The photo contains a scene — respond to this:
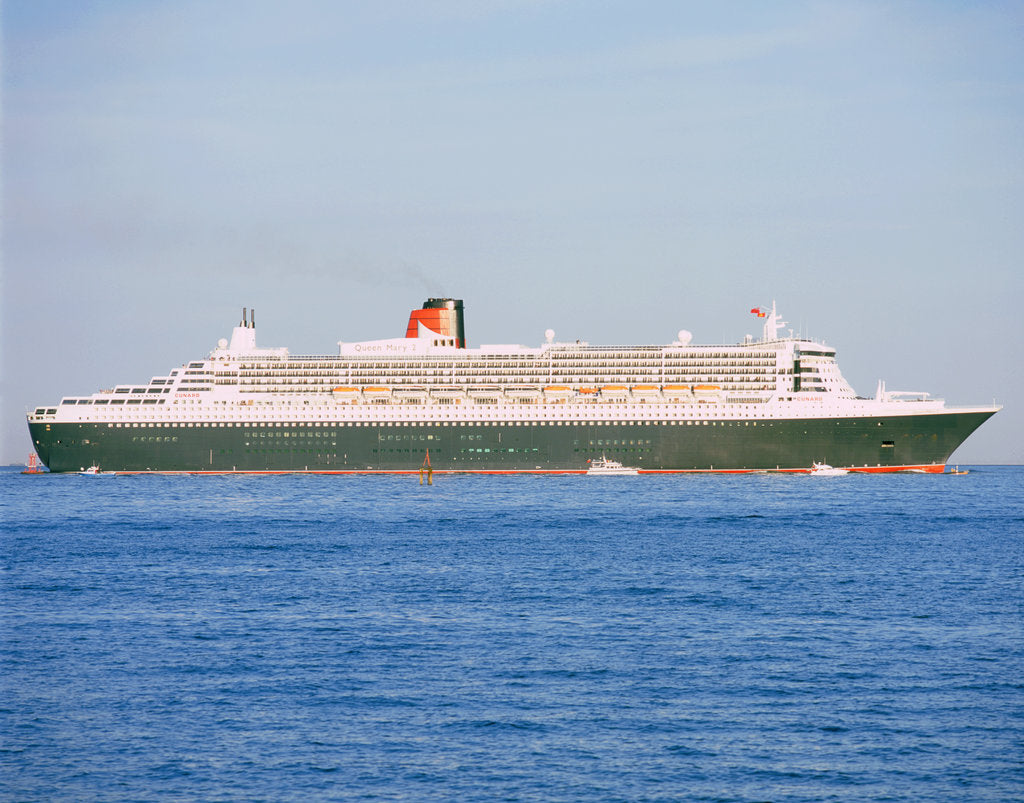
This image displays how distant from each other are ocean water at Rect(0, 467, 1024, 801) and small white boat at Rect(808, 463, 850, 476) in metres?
40.8

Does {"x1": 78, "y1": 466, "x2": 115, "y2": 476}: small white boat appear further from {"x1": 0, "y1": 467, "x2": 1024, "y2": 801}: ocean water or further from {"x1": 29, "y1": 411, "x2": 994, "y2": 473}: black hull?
{"x1": 0, "y1": 467, "x2": 1024, "y2": 801}: ocean water

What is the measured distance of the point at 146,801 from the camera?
17000mm

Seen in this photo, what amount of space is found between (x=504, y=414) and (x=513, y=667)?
72.6 metres

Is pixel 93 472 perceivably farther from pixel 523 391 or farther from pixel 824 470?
pixel 824 470

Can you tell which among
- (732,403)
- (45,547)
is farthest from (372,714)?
(732,403)

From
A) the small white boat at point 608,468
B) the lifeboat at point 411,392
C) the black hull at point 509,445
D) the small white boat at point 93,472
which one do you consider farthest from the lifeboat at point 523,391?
the small white boat at point 93,472

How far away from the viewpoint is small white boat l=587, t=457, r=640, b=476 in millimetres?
93500

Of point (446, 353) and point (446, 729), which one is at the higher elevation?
point (446, 353)

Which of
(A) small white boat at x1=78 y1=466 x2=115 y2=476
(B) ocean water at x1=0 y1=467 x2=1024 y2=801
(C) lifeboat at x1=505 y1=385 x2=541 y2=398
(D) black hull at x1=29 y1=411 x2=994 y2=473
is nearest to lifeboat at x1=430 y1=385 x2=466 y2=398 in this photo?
(C) lifeboat at x1=505 y1=385 x2=541 y2=398

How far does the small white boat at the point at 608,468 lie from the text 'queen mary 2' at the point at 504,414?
62cm

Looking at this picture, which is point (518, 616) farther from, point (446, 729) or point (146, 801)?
point (146, 801)

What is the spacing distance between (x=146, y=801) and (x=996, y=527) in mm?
47681

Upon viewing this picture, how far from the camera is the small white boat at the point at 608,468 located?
3681 inches

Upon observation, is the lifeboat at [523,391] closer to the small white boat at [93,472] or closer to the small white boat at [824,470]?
the small white boat at [824,470]
